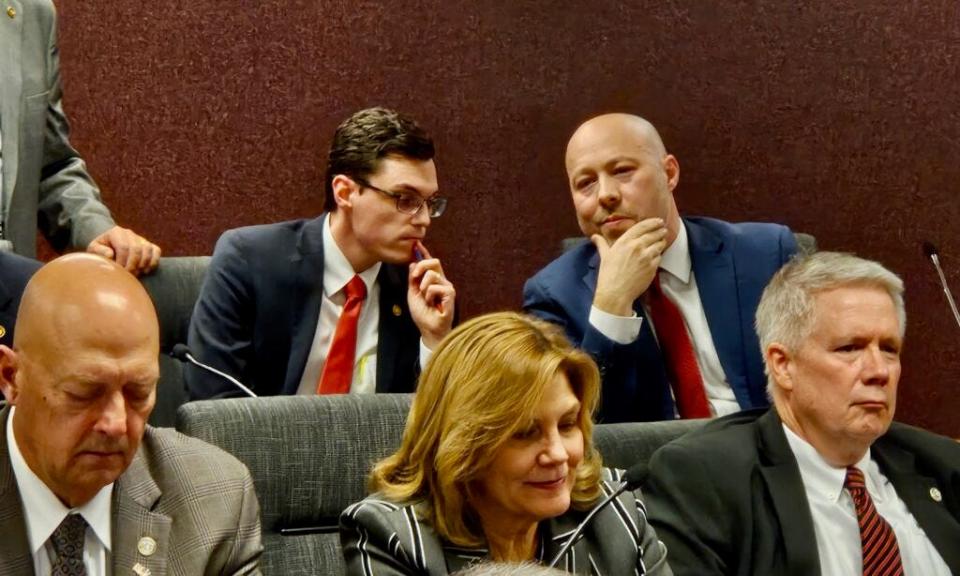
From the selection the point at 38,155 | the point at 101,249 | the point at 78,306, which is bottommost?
the point at 101,249

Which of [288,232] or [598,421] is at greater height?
[288,232]

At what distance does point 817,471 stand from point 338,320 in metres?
1.00

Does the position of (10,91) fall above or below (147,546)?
above

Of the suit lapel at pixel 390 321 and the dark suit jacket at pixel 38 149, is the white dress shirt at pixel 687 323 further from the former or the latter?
the dark suit jacket at pixel 38 149

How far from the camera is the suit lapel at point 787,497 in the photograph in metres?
1.99

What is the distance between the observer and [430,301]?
264 cm

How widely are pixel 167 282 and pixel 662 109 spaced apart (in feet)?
4.85

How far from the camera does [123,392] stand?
4.92 feet

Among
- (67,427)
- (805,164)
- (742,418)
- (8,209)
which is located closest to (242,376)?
(8,209)

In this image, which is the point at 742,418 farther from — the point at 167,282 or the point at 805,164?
the point at 805,164

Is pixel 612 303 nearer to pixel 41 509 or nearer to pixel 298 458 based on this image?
pixel 298 458

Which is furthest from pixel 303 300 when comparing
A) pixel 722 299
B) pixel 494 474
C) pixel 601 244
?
pixel 494 474

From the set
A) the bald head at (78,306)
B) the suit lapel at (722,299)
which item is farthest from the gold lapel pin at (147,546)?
the suit lapel at (722,299)

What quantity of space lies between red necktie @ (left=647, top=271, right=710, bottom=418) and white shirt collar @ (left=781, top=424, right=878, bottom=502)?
0.47m
